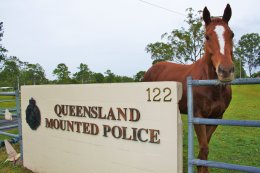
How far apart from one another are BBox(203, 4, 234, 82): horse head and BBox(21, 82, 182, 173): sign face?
56cm

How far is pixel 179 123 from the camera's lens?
358 centimetres

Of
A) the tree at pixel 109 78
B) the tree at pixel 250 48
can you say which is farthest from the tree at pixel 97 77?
the tree at pixel 250 48

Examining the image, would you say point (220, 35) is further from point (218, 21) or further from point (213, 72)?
point (213, 72)

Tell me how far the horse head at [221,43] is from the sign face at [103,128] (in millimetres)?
564

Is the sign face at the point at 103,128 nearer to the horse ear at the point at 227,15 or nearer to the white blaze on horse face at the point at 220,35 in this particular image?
the white blaze on horse face at the point at 220,35

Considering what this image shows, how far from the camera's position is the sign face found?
12.0 ft

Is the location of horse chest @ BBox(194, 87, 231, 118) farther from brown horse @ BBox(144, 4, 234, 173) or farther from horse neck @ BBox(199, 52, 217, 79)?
horse neck @ BBox(199, 52, 217, 79)

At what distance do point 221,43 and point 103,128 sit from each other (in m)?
2.06

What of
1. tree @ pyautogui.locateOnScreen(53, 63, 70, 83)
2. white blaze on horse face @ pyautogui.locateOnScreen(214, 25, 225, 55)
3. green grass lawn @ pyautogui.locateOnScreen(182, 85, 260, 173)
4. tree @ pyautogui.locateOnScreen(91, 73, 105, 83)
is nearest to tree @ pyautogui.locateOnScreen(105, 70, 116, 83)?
tree @ pyautogui.locateOnScreen(91, 73, 105, 83)

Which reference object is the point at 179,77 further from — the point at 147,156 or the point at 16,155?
the point at 16,155

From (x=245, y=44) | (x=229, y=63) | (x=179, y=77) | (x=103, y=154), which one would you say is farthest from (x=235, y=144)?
(x=245, y=44)

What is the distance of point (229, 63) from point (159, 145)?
50.4 inches

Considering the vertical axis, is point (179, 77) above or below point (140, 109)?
above

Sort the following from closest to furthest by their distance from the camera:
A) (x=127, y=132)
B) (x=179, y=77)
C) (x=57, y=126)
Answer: (x=127, y=132) → (x=57, y=126) → (x=179, y=77)
